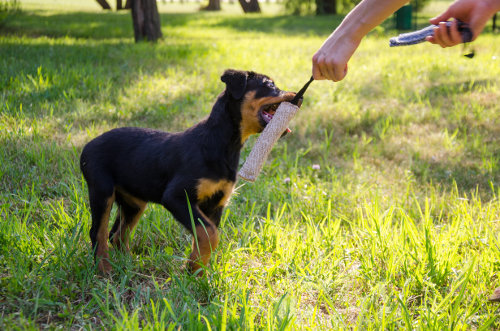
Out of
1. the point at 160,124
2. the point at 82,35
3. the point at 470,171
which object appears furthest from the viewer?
the point at 82,35

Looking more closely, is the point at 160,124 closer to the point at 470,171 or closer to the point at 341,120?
the point at 341,120

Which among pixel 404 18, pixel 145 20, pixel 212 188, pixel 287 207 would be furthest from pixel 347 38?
pixel 404 18

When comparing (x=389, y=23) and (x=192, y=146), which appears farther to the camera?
(x=389, y=23)

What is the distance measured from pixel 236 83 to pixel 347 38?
2.71ft

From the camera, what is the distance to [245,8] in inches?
A: 1433

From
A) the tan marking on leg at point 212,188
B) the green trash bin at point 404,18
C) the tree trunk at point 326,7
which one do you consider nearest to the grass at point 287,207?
the tan marking on leg at point 212,188

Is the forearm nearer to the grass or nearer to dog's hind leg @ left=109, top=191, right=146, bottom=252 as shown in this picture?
the grass

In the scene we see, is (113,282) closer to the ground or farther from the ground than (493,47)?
closer to the ground

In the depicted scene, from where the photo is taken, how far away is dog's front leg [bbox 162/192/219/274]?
2861mm

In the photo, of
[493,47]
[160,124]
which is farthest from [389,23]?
[160,124]

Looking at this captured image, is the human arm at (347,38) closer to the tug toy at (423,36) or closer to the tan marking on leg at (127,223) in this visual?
the tug toy at (423,36)

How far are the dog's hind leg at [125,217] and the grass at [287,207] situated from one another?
0.47 ft

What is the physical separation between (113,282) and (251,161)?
1.16 meters

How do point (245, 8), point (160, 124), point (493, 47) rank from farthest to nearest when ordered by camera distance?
point (245, 8), point (493, 47), point (160, 124)
